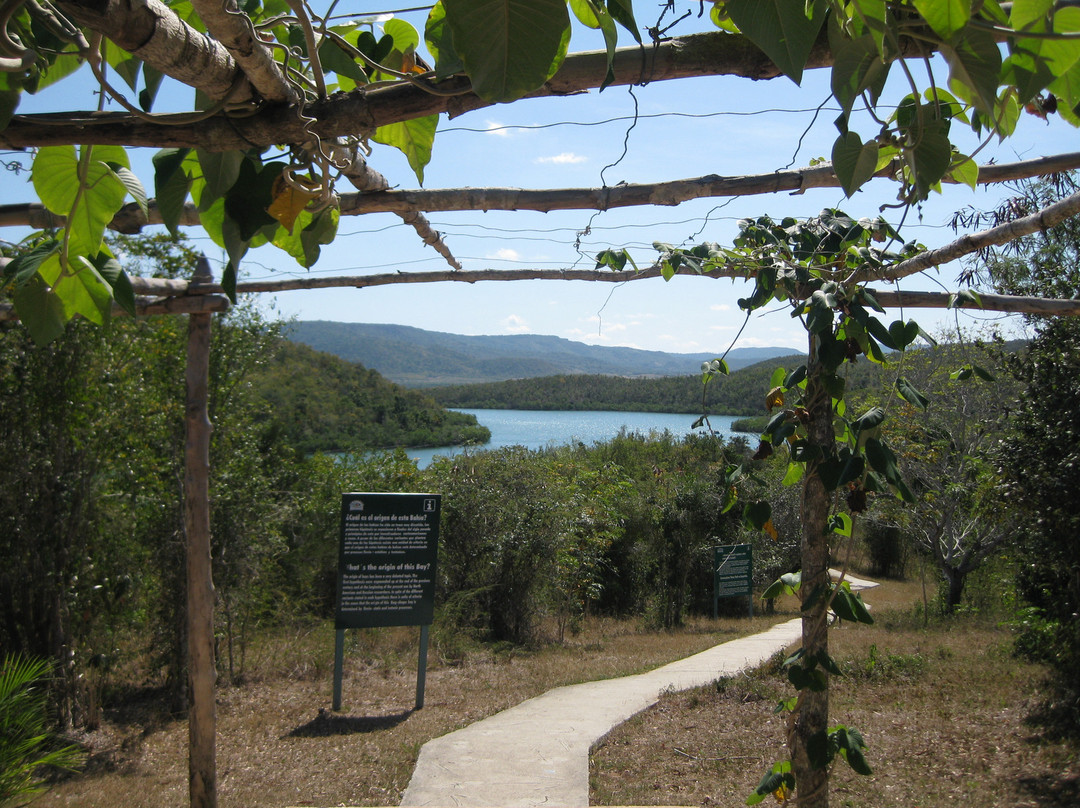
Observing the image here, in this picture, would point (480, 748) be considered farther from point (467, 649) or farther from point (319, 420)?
point (319, 420)

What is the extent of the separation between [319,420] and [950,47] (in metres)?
22.9

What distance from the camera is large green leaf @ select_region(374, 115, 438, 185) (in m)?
1.18

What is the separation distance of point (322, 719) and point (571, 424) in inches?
878

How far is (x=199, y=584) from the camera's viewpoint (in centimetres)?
367

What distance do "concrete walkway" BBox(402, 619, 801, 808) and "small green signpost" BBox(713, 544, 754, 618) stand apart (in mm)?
4253

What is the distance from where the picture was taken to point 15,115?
916 millimetres

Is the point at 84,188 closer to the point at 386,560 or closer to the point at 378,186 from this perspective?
the point at 378,186

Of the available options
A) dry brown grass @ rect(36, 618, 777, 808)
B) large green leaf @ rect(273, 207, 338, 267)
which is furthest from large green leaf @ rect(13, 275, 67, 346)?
dry brown grass @ rect(36, 618, 777, 808)

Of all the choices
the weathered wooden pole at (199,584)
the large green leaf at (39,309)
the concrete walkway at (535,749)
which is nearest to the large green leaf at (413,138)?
the large green leaf at (39,309)

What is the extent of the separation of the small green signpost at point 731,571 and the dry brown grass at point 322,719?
2066 mm

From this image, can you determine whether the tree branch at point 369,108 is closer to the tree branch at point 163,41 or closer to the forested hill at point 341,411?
the tree branch at point 163,41

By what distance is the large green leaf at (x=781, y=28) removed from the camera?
1.86 feet

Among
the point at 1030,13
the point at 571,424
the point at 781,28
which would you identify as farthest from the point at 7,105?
the point at 571,424

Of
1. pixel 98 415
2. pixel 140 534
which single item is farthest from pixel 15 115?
pixel 140 534
